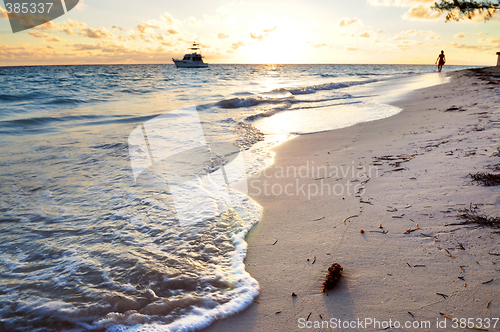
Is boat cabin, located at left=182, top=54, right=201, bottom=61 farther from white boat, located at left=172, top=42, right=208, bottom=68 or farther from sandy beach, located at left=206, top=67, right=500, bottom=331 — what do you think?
sandy beach, located at left=206, top=67, right=500, bottom=331

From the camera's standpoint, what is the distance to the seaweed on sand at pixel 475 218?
189 centimetres

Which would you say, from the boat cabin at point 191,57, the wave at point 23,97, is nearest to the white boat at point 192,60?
the boat cabin at point 191,57

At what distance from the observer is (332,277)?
5.68 ft

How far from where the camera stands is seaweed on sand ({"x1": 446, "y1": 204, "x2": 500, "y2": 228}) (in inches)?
74.5

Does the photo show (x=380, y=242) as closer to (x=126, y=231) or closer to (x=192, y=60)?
(x=126, y=231)

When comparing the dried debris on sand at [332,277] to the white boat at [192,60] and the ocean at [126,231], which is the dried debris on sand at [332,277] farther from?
the white boat at [192,60]

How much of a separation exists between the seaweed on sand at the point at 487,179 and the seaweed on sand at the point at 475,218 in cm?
47

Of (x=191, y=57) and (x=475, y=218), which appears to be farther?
(x=191, y=57)

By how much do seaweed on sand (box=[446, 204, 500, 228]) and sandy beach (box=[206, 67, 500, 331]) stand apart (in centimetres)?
4

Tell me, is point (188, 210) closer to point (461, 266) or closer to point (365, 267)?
point (365, 267)

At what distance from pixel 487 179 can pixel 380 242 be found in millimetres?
1408

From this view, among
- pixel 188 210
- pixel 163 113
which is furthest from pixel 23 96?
pixel 188 210

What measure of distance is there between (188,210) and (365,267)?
200 centimetres

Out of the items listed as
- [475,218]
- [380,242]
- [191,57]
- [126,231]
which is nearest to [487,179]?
[475,218]
